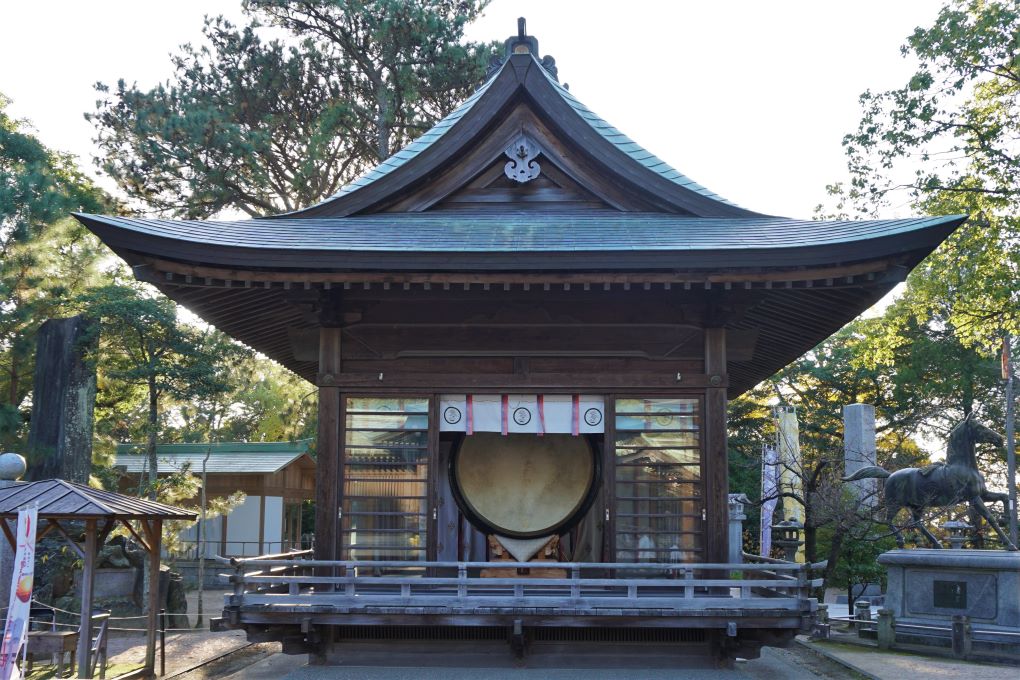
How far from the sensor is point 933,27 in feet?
59.7

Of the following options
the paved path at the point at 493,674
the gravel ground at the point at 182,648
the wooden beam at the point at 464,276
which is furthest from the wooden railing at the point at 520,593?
the gravel ground at the point at 182,648

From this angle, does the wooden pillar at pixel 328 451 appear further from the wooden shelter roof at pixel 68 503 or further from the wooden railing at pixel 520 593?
the wooden shelter roof at pixel 68 503

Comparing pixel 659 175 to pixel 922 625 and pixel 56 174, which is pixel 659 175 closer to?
pixel 922 625

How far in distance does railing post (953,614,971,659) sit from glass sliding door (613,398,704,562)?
5.22 metres

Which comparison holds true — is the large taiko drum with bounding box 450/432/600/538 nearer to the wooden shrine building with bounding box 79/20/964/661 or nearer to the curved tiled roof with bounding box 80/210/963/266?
the wooden shrine building with bounding box 79/20/964/661

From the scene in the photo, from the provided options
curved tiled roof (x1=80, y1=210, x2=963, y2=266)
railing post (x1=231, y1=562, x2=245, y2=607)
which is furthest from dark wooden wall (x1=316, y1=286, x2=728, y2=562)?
railing post (x1=231, y1=562, x2=245, y2=607)

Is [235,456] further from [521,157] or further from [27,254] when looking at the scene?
[521,157]

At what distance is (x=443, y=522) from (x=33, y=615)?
690 cm

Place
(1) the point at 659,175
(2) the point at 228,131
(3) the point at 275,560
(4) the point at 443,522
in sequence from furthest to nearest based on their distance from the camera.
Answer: (2) the point at 228,131 < (4) the point at 443,522 < (1) the point at 659,175 < (3) the point at 275,560

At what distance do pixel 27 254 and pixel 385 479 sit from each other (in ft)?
45.6

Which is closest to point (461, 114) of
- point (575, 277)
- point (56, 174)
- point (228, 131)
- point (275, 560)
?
point (575, 277)

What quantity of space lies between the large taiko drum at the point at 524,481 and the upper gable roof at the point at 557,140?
3.15 meters

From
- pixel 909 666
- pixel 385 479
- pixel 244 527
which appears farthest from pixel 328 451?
pixel 244 527

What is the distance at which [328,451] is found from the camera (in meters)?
10.1
